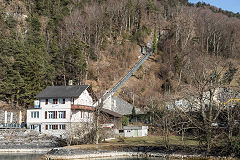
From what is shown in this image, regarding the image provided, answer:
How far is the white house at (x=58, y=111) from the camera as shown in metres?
41.6

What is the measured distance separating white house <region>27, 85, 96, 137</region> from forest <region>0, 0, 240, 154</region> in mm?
5386

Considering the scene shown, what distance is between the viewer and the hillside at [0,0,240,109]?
5012 cm

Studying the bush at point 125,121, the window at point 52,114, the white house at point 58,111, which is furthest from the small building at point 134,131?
the window at point 52,114

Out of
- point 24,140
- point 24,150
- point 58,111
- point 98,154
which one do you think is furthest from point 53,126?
point 98,154

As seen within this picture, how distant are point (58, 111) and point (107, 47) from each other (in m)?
31.1

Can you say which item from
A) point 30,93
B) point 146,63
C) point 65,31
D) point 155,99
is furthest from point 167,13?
point 30,93

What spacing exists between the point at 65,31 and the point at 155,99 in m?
27.6

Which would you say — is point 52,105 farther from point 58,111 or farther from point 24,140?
point 24,140

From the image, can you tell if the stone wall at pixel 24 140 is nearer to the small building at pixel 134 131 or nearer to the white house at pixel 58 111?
the white house at pixel 58 111

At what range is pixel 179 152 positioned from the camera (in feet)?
92.3

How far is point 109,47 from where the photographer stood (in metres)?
70.6

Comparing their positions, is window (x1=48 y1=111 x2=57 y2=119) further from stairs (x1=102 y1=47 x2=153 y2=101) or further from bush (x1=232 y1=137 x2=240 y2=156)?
bush (x1=232 y1=137 x2=240 y2=156)

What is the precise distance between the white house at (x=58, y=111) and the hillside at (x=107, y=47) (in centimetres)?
525

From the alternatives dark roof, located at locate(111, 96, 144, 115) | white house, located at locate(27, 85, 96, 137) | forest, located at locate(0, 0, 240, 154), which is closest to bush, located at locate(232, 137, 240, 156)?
forest, located at locate(0, 0, 240, 154)
